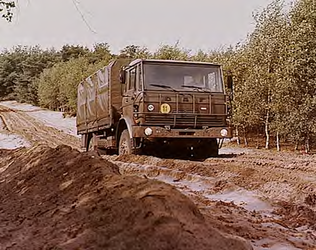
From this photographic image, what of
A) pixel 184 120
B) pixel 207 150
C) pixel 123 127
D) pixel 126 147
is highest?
pixel 184 120

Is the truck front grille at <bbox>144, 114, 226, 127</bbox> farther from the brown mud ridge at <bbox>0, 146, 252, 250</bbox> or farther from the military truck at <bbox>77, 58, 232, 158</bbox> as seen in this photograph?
the brown mud ridge at <bbox>0, 146, 252, 250</bbox>

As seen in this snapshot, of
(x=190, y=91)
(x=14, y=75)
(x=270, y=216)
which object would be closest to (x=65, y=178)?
(x=270, y=216)

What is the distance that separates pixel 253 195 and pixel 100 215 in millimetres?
3460

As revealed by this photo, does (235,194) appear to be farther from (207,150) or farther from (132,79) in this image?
(207,150)

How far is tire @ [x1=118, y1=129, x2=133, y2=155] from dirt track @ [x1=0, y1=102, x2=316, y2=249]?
0.51 meters

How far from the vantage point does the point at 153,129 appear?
12.4 metres

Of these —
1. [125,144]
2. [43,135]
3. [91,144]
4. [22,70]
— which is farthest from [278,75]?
[22,70]

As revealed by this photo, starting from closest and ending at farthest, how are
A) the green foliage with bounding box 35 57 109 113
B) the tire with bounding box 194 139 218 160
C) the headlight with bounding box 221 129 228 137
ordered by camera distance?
1. the headlight with bounding box 221 129 228 137
2. the tire with bounding box 194 139 218 160
3. the green foliage with bounding box 35 57 109 113

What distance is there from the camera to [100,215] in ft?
16.8

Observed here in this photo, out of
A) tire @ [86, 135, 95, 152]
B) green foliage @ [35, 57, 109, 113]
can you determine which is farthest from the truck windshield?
green foliage @ [35, 57, 109, 113]

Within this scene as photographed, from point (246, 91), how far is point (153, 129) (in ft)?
42.6

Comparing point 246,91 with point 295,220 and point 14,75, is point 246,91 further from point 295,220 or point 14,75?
point 14,75

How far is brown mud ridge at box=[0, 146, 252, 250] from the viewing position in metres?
4.19

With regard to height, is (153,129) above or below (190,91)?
below
